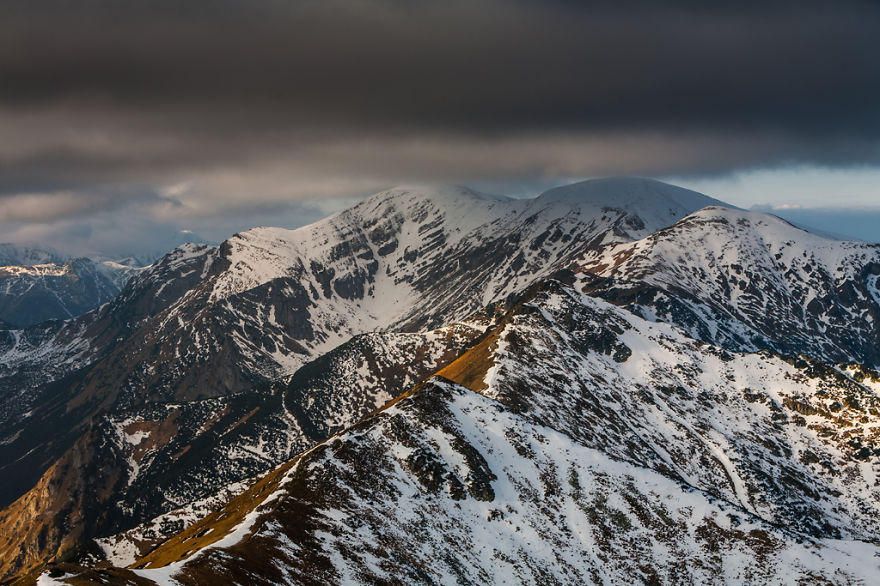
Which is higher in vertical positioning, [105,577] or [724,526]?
[105,577]

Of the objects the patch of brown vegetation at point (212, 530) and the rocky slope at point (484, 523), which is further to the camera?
the patch of brown vegetation at point (212, 530)

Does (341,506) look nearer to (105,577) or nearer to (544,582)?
(544,582)

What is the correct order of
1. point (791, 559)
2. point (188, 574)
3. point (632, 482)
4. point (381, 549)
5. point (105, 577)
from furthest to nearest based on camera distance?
point (632, 482) → point (791, 559) → point (381, 549) → point (188, 574) → point (105, 577)

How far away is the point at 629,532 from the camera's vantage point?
179m

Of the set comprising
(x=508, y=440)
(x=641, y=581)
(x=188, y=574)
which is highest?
(x=188, y=574)

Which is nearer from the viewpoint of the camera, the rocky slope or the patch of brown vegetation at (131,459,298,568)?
the rocky slope

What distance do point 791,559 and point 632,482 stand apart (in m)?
40.7

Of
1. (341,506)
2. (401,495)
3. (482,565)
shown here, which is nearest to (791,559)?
(482,565)

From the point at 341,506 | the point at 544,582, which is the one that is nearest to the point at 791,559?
the point at 544,582

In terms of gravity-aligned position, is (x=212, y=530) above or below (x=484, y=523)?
above

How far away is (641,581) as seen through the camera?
16712 centimetres

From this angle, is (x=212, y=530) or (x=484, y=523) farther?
(x=484, y=523)

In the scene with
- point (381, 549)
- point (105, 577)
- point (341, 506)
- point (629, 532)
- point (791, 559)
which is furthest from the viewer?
point (629, 532)

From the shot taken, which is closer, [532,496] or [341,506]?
[341,506]
